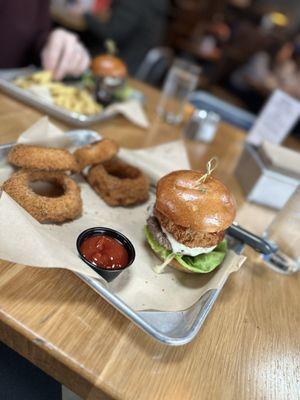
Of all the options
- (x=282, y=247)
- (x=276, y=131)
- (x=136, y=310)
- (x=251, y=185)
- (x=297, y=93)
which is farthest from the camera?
(x=297, y=93)

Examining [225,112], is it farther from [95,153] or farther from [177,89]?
[95,153]

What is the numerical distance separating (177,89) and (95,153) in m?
Result: 1.23

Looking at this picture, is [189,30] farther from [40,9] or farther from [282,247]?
[282,247]

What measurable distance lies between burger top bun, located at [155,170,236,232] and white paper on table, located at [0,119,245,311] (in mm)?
158

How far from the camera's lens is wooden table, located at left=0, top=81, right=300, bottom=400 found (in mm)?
728

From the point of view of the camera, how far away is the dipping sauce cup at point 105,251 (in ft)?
2.86

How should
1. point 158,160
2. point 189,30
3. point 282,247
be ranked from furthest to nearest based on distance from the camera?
point 189,30 → point 158,160 → point 282,247

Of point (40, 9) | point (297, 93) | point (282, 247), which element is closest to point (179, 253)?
point (282, 247)

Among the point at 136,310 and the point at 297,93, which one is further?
the point at 297,93

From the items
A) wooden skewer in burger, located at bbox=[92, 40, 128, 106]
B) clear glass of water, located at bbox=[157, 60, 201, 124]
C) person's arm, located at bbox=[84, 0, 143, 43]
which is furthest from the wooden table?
person's arm, located at bbox=[84, 0, 143, 43]

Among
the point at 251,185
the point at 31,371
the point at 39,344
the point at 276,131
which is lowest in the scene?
the point at 31,371

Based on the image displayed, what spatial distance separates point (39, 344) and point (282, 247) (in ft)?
2.99

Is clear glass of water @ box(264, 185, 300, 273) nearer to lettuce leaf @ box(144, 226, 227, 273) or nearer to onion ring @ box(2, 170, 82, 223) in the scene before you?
lettuce leaf @ box(144, 226, 227, 273)

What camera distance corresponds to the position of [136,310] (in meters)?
0.85
